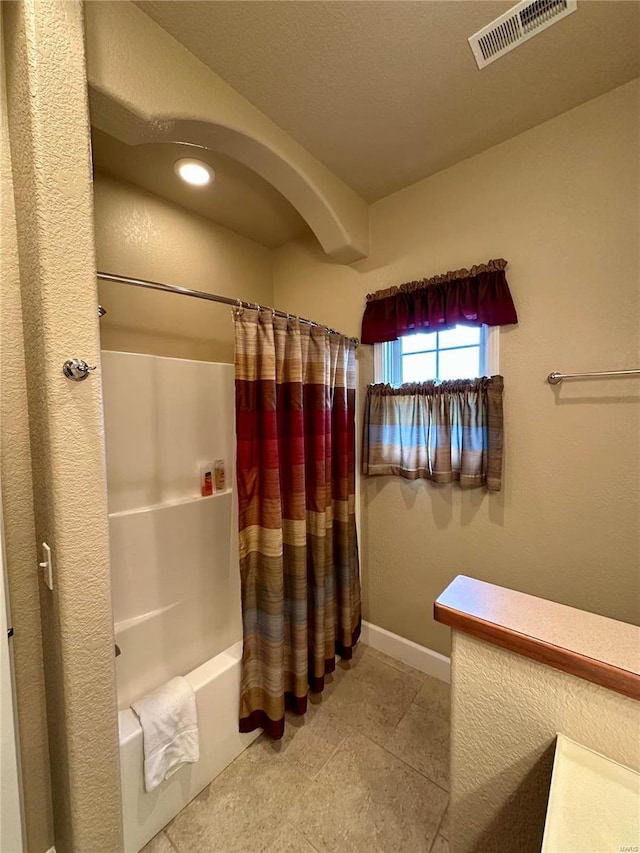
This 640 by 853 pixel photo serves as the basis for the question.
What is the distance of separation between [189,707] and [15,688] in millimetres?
566

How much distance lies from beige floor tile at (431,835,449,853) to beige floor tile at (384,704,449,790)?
0.17 m

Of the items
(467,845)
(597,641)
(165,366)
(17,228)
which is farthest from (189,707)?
(17,228)

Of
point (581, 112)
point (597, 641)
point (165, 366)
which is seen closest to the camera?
point (597, 641)

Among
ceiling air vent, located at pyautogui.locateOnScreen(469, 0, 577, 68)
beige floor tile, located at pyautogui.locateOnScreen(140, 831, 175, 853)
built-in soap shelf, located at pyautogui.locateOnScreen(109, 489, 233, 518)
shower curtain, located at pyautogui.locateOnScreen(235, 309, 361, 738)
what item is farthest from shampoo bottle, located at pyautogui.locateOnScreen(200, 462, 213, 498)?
ceiling air vent, located at pyautogui.locateOnScreen(469, 0, 577, 68)

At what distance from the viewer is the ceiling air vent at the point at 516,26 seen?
99 centimetres

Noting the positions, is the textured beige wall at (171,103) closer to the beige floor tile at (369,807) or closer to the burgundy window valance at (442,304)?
the burgundy window valance at (442,304)

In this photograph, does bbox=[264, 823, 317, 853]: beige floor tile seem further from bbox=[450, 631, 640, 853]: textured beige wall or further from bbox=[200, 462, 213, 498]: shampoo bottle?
bbox=[200, 462, 213, 498]: shampoo bottle

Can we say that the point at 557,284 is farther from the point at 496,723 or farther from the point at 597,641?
the point at 496,723

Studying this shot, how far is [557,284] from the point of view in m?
1.36

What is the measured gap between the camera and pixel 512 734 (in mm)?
728

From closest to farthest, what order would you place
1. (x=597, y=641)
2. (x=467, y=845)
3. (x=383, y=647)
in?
1. (x=597, y=641)
2. (x=467, y=845)
3. (x=383, y=647)

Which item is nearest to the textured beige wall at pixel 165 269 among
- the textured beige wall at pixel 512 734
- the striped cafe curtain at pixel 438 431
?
the striped cafe curtain at pixel 438 431

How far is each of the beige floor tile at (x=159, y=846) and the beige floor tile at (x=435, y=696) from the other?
1.12m

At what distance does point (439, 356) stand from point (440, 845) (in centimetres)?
193
